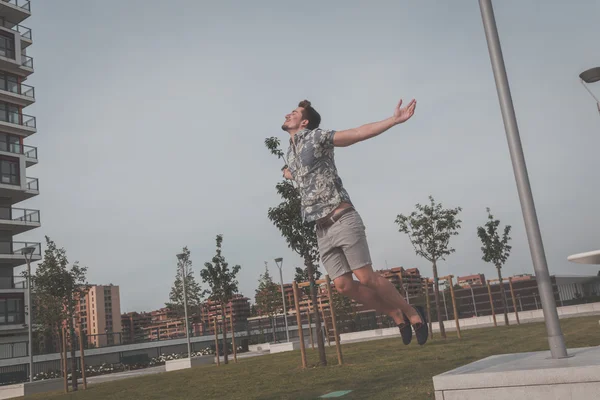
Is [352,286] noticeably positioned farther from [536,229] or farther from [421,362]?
[421,362]

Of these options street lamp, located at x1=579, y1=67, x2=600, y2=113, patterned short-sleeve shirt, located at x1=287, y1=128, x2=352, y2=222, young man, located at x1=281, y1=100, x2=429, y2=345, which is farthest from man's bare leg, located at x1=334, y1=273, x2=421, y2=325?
street lamp, located at x1=579, y1=67, x2=600, y2=113

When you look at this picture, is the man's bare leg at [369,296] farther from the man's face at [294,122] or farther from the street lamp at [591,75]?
the street lamp at [591,75]

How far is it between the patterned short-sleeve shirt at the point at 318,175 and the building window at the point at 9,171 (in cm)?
5153

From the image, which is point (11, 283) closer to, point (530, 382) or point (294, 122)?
point (294, 122)

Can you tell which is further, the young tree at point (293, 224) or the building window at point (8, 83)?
the building window at point (8, 83)

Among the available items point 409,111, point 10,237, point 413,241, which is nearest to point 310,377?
point 409,111

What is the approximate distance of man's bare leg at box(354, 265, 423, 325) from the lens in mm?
4109

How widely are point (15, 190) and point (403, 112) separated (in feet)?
172

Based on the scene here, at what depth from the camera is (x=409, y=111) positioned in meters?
3.73

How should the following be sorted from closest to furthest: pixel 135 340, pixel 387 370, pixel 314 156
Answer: pixel 314 156 < pixel 387 370 < pixel 135 340

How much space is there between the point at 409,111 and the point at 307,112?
1.12 metres

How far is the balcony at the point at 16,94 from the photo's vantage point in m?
49.8

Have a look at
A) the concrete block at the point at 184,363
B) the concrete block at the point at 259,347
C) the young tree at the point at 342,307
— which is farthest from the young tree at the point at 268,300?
the concrete block at the point at 184,363

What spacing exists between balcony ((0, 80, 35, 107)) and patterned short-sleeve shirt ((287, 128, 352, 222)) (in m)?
54.0
